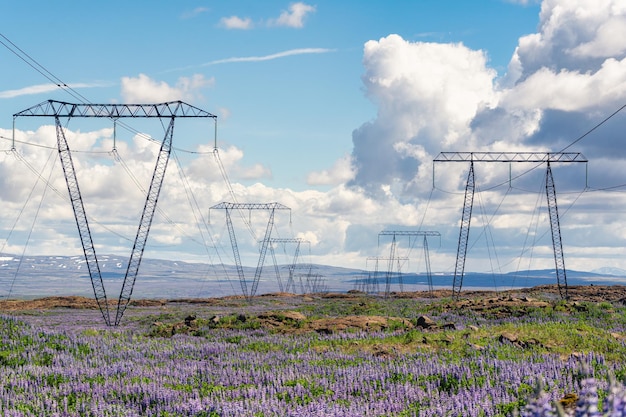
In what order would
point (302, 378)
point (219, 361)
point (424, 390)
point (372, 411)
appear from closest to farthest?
point (372, 411)
point (424, 390)
point (302, 378)
point (219, 361)

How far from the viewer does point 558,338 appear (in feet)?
75.8

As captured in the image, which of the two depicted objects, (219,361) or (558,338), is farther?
(558,338)

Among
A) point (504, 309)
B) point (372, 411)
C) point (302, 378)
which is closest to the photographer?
point (372, 411)

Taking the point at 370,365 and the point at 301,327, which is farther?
the point at 301,327

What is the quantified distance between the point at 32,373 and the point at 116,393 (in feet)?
11.9

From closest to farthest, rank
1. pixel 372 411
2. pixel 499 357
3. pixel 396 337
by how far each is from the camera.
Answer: pixel 372 411, pixel 499 357, pixel 396 337

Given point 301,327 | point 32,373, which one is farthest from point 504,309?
point 32,373

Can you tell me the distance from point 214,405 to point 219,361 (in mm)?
7551

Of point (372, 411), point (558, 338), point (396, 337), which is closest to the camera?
point (372, 411)

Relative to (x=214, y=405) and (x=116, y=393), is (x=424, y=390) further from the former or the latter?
(x=116, y=393)

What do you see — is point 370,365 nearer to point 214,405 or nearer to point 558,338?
point 214,405

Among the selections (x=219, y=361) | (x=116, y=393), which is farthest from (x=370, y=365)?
(x=116, y=393)

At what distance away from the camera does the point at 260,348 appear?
2389 centimetres

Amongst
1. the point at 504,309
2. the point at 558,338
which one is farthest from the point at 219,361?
the point at 504,309
